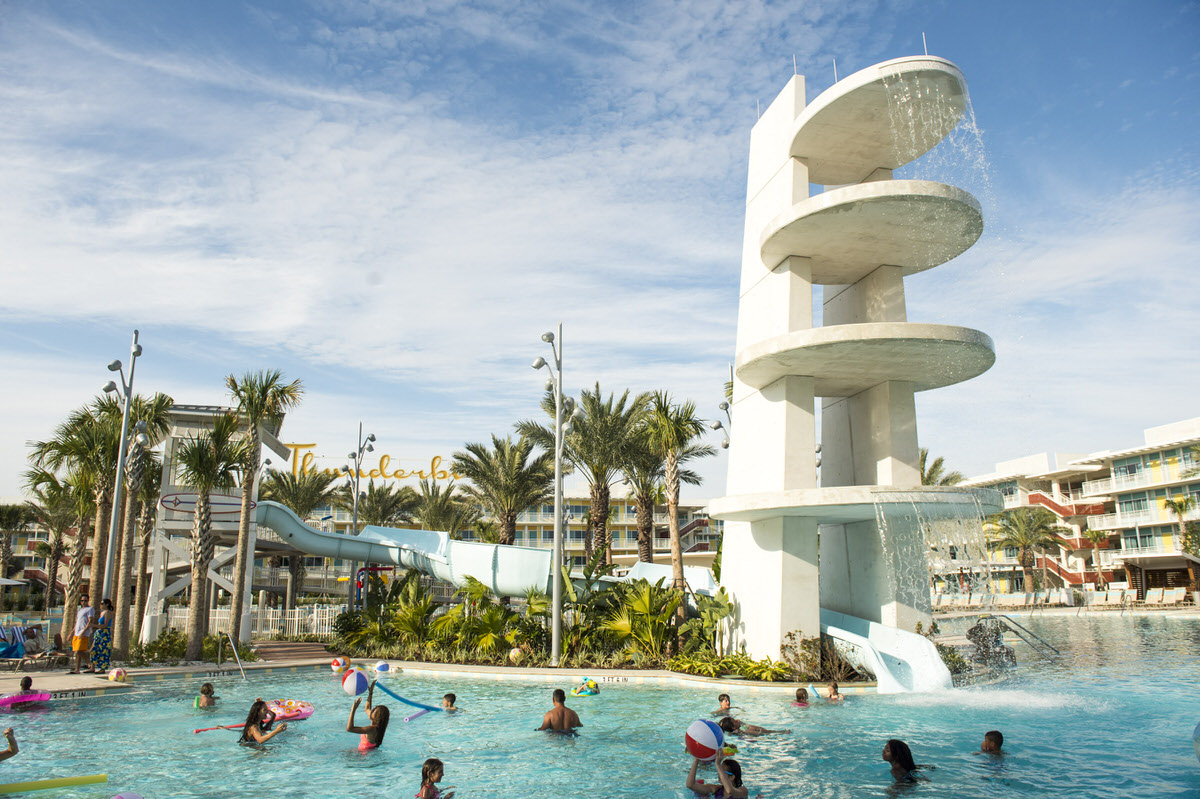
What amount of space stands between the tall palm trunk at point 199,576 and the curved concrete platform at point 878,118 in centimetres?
1870

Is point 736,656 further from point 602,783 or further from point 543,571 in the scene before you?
point 602,783

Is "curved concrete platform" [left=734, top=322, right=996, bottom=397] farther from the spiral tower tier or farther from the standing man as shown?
the standing man

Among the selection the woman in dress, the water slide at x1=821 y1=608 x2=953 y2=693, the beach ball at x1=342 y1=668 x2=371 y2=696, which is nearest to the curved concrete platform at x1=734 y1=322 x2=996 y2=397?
the water slide at x1=821 y1=608 x2=953 y2=693

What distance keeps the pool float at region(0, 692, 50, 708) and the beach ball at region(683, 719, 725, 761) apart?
13.5m

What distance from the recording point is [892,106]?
18.6 m

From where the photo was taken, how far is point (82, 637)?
18.6m

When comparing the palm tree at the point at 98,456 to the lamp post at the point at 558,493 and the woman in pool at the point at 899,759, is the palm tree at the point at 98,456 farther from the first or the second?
the woman in pool at the point at 899,759

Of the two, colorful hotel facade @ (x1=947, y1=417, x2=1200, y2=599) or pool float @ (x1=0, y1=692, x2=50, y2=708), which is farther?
colorful hotel facade @ (x1=947, y1=417, x2=1200, y2=599)

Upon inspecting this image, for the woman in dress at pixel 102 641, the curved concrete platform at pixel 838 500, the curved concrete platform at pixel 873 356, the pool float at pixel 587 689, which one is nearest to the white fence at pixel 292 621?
the woman in dress at pixel 102 641

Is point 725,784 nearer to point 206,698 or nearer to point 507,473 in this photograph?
point 206,698

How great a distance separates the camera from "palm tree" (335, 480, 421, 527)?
165 ft

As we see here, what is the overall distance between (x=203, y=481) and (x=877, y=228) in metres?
18.6

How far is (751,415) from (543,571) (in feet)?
27.8

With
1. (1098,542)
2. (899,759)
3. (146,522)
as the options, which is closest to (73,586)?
(146,522)
